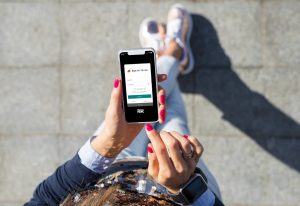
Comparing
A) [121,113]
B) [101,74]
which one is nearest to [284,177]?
[101,74]

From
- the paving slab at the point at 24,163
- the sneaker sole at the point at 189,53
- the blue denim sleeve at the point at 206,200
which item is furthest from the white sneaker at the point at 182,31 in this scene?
the blue denim sleeve at the point at 206,200

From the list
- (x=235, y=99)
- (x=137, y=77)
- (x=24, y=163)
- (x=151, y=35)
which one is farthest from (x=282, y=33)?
(x=24, y=163)

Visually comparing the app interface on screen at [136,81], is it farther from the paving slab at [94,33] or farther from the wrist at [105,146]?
the paving slab at [94,33]

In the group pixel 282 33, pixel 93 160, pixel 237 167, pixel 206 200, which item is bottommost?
pixel 237 167

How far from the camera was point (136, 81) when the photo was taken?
1479 mm

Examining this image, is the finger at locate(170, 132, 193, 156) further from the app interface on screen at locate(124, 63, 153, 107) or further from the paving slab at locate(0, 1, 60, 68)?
the paving slab at locate(0, 1, 60, 68)

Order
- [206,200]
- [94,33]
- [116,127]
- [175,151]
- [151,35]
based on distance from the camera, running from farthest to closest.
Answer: [94,33]
[151,35]
[116,127]
[206,200]
[175,151]

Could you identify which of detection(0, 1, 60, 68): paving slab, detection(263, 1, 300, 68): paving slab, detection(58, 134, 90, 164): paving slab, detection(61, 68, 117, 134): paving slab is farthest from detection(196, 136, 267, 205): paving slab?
detection(0, 1, 60, 68): paving slab

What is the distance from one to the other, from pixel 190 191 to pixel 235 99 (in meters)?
1.43

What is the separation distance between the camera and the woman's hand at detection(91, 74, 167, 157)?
1.49 meters

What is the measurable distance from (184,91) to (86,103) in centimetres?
64

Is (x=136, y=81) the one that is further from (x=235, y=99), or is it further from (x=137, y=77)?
(x=235, y=99)

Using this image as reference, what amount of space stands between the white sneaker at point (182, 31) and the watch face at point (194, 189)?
1.34 metres

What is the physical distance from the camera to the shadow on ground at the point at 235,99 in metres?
2.63
